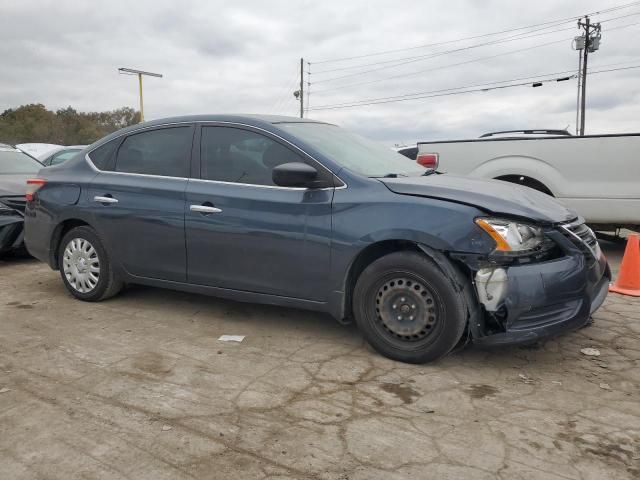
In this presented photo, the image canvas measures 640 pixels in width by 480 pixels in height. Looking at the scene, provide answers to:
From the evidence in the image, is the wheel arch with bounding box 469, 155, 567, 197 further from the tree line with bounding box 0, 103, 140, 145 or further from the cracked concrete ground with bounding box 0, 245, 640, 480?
the tree line with bounding box 0, 103, 140, 145

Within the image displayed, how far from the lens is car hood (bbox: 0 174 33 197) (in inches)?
268

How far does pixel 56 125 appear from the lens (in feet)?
154

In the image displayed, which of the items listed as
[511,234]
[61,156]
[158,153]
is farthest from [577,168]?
[61,156]

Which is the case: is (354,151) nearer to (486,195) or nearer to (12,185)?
(486,195)

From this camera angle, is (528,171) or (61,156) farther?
(61,156)

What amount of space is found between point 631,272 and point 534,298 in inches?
106

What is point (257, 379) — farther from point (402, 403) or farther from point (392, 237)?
point (392, 237)

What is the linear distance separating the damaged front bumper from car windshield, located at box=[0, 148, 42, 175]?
6738 mm

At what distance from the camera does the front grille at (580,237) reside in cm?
346

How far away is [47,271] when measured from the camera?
6.36m

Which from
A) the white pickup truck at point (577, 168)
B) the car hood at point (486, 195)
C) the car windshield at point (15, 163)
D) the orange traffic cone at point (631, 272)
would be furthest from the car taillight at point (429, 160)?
the car windshield at point (15, 163)

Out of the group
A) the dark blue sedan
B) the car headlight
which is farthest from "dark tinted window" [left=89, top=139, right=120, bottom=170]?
the car headlight

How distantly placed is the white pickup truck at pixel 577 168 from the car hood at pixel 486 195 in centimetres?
286

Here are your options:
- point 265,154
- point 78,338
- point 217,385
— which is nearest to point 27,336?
point 78,338
